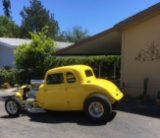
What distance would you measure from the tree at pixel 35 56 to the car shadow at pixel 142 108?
689cm

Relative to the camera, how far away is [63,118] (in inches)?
387

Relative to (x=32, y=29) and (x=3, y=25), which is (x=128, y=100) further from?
(x=3, y=25)

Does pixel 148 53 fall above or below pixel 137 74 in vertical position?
above

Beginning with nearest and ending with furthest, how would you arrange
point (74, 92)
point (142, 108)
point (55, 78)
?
point (74, 92)
point (55, 78)
point (142, 108)

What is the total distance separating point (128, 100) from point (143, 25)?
3.19 meters

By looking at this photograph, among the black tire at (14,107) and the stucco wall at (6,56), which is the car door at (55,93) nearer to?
the black tire at (14,107)

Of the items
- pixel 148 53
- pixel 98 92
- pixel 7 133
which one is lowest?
pixel 7 133

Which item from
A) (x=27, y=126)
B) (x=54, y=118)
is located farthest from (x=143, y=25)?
(x=27, y=126)

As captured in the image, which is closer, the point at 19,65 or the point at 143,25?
the point at 143,25

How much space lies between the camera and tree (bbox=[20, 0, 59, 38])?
60.2m

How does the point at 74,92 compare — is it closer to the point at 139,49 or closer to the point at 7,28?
the point at 139,49

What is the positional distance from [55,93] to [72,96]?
0.57 m

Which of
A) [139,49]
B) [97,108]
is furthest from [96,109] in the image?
[139,49]

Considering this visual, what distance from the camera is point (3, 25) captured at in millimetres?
65812
